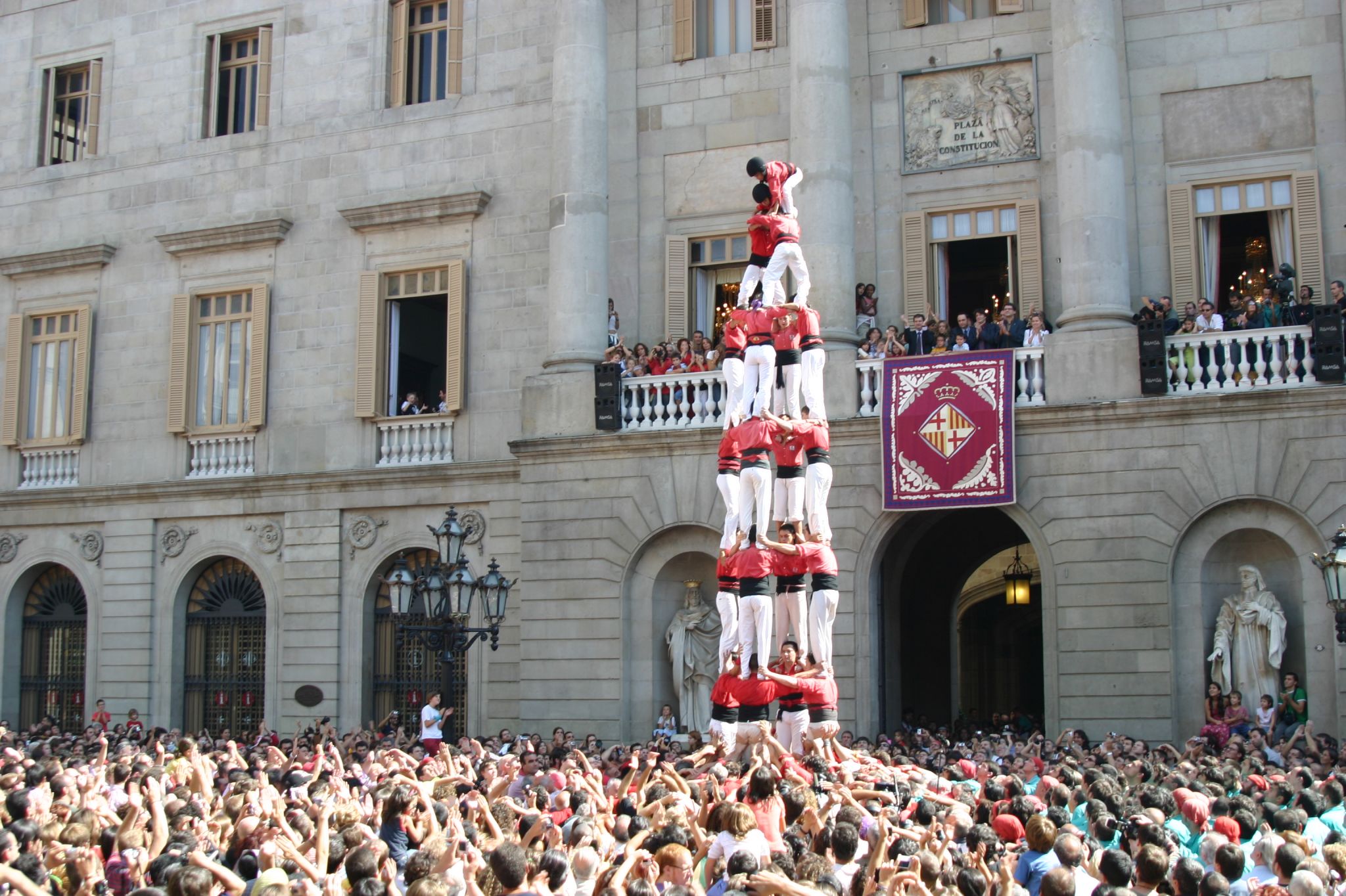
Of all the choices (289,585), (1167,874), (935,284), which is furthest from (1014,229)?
(1167,874)

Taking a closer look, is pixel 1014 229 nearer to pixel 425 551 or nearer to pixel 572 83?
pixel 572 83

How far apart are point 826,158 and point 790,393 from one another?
32.8 ft

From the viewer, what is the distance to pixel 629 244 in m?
30.5

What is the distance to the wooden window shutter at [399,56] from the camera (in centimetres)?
3316

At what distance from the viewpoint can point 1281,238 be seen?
26641mm

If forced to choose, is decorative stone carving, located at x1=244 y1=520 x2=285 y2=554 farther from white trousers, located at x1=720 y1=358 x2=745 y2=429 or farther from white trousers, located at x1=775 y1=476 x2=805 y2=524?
white trousers, located at x1=775 y1=476 x2=805 y2=524

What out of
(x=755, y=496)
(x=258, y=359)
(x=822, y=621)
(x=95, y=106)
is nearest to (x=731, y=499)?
(x=755, y=496)

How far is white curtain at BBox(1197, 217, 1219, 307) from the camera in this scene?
2684cm

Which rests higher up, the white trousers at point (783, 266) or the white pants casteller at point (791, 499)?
the white trousers at point (783, 266)

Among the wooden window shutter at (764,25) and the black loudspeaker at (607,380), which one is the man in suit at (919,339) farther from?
the wooden window shutter at (764,25)

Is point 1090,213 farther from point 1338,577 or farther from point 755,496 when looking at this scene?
point 755,496

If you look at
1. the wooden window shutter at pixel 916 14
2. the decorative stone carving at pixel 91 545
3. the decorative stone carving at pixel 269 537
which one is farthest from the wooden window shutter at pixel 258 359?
the wooden window shutter at pixel 916 14

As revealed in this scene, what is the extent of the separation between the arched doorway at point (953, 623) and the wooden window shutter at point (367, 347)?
1102cm

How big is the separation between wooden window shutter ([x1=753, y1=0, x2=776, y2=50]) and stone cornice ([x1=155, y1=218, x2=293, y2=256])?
10675 millimetres
